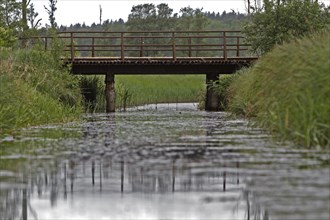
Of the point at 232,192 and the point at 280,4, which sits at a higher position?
the point at 280,4

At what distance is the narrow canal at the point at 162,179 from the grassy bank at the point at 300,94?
0.45m

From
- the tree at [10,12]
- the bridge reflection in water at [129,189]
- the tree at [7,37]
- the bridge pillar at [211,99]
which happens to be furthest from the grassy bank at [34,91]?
the tree at [10,12]

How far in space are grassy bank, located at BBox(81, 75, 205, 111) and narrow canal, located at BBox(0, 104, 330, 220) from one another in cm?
2134

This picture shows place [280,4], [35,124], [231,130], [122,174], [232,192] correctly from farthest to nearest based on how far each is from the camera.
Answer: [280,4], [35,124], [231,130], [122,174], [232,192]

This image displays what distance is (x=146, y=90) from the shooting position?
47188 mm

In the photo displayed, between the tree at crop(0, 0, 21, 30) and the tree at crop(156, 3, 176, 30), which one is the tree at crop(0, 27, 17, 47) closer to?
the tree at crop(0, 0, 21, 30)

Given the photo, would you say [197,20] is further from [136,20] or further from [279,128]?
[279,128]

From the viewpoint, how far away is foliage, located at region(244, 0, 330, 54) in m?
36.2

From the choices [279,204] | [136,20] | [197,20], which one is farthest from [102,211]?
[136,20]

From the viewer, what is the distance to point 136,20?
364ft

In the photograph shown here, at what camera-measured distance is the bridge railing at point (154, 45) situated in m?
38.0

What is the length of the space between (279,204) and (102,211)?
1.75m

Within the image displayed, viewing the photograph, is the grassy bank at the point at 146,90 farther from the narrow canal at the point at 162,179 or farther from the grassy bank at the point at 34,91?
the narrow canal at the point at 162,179

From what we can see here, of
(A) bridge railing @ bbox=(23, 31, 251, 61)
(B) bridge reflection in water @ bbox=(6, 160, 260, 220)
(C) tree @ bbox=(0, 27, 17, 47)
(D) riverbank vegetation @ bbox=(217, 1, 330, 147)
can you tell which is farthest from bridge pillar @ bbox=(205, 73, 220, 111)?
(B) bridge reflection in water @ bbox=(6, 160, 260, 220)
